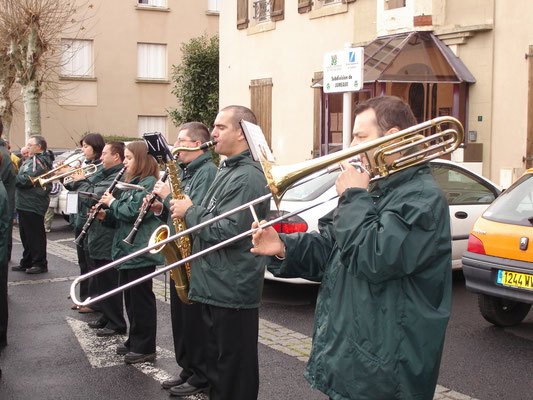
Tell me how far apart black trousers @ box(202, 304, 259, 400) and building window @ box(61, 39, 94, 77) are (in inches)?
1064

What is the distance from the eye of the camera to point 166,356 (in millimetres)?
6090

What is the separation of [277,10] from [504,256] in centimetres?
1419

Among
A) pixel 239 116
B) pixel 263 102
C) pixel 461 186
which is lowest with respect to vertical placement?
pixel 461 186

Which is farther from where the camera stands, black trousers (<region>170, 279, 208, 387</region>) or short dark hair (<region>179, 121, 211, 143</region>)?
short dark hair (<region>179, 121, 211, 143</region>)

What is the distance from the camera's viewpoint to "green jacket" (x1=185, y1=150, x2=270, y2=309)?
4.16 metres

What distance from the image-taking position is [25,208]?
10.1 m

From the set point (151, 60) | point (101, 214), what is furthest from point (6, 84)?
point (101, 214)

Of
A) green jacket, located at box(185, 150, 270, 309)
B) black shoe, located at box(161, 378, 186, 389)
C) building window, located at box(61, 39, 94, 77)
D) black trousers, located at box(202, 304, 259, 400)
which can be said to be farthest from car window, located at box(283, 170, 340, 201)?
building window, located at box(61, 39, 94, 77)

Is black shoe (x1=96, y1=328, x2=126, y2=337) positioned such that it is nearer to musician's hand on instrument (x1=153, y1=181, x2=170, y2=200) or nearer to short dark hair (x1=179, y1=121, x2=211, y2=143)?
short dark hair (x1=179, y1=121, x2=211, y2=143)

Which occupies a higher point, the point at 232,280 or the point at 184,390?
the point at 232,280

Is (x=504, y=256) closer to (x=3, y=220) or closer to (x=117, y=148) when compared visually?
(x=117, y=148)

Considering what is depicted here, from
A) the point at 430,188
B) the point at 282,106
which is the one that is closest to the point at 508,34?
the point at 282,106

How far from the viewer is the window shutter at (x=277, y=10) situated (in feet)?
63.1

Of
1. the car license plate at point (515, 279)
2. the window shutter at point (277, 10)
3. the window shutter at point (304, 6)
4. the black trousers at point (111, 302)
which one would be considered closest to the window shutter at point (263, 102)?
the window shutter at point (277, 10)
